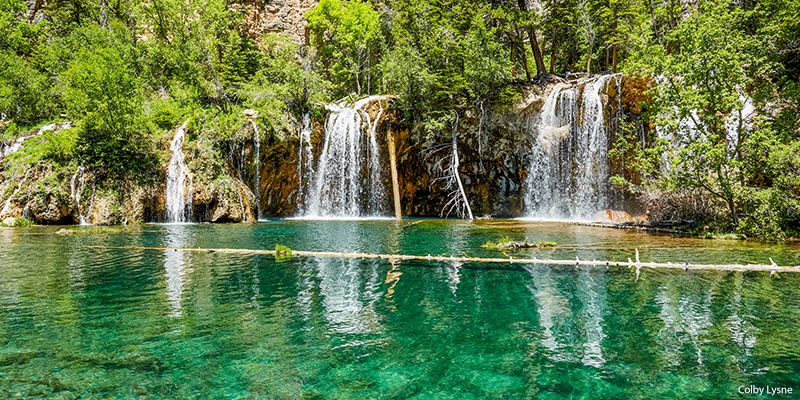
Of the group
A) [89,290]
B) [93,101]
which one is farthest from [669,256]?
[93,101]

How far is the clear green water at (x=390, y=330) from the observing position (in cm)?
355

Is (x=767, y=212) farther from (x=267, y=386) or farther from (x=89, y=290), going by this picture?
(x=89, y=290)

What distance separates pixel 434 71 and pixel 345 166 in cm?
831

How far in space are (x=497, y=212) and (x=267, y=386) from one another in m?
23.6

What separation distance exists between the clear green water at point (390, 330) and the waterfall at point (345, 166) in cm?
1628

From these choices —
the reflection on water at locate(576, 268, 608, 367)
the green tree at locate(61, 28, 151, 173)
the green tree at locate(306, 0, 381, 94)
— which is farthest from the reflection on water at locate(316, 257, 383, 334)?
the green tree at locate(306, 0, 381, 94)

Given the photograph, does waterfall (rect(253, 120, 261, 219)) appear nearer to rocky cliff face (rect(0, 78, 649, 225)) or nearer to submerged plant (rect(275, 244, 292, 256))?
rocky cliff face (rect(0, 78, 649, 225))

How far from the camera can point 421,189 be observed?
88.1 ft

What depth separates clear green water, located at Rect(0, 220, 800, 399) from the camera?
3555 mm

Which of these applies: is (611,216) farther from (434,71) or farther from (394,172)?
(434,71)

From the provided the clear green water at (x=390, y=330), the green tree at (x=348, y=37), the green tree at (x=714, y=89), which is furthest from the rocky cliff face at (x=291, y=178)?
the clear green water at (x=390, y=330)

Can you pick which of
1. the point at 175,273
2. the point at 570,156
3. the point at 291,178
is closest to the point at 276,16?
the point at 291,178

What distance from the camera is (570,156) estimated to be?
22.0m

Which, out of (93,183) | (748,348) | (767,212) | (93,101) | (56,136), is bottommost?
(748,348)
